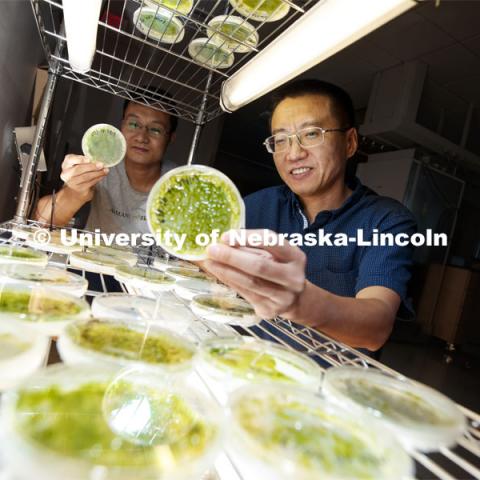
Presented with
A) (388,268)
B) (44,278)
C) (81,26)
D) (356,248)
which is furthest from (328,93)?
(44,278)

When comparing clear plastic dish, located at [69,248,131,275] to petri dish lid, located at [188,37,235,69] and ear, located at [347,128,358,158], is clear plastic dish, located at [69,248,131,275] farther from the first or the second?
ear, located at [347,128,358,158]

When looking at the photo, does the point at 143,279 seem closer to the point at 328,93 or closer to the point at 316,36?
the point at 316,36

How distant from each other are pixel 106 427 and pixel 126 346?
0.23 meters

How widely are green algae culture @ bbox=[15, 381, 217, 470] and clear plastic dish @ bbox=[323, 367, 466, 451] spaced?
275mm

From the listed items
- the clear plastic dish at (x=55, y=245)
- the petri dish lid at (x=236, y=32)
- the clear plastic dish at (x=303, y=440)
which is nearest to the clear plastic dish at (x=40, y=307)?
the clear plastic dish at (x=303, y=440)

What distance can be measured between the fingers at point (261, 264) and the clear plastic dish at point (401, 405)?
221 mm

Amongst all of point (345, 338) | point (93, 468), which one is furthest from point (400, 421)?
point (345, 338)

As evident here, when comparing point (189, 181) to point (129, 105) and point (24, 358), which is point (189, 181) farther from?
point (129, 105)

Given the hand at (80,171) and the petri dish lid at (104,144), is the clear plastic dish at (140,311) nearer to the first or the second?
the hand at (80,171)

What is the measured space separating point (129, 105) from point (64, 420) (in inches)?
84.7

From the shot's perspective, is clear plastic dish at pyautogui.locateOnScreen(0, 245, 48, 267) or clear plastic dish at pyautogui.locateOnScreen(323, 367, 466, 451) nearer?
clear plastic dish at pyautogui.locateOnScreen(323, 367, 466, 451)

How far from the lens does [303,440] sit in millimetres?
529

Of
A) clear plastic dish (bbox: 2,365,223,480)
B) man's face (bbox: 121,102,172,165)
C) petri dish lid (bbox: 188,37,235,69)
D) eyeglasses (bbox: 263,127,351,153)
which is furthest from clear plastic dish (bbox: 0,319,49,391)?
man's face (bbox: 121,102,172,165)

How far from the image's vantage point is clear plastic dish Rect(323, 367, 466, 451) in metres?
0.57
